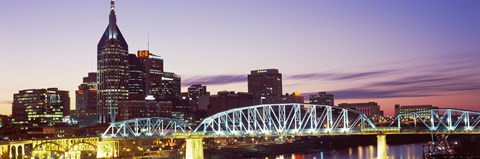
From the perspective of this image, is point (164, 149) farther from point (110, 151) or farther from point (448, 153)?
point (448, 153)

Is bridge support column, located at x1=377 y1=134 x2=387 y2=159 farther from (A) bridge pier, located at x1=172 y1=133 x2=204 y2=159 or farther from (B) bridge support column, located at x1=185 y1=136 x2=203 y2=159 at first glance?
(A) bridge pier, located at x1=172 y1=133 x2=204 y2=159

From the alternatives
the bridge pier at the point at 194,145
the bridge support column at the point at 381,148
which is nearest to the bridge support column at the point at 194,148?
the bridge pier at the point at 194,145

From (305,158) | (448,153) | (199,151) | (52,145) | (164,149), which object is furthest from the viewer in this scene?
(164,149)

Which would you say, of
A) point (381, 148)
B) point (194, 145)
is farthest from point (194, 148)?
point (381, 148)

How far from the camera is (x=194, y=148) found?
374 ft

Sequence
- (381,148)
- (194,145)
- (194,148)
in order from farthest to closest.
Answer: (194,145) → (194,148) → (381,148)

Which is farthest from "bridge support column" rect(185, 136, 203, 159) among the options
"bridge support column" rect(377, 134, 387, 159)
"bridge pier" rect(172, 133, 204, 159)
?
"bridge support column" rect(377, 134, 387, 159)

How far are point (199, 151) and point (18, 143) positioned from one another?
49.0m

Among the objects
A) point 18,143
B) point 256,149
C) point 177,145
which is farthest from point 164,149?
point 18,143

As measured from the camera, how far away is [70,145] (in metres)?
153

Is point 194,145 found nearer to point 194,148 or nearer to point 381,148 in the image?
point 194,148

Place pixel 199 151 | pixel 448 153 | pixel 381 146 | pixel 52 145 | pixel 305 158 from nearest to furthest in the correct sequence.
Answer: pixel 381 146 < pixel 199 151 < pixel 448 153 < pixel 52 145 < pixel 305 158

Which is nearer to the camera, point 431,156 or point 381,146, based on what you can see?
point 381,146

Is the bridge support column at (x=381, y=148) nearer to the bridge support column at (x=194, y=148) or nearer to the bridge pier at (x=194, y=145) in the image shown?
the bridge support column at (x=194, y=148)
